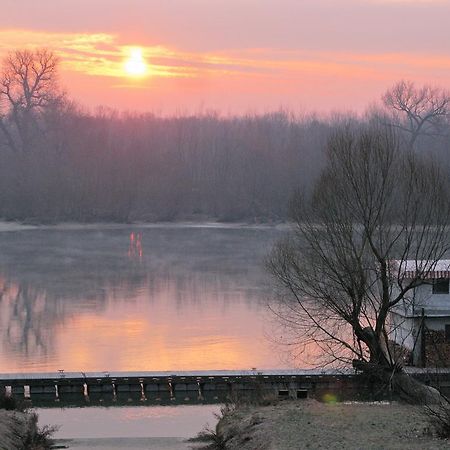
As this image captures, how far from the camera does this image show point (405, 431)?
14.8 meters

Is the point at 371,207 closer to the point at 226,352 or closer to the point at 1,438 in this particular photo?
the point at 226,352

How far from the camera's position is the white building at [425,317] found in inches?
948

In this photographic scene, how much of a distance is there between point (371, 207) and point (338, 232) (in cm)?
108

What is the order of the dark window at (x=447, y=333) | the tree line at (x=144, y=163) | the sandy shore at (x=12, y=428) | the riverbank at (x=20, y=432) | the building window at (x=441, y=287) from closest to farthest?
the sandy shore at (x=12, y=428), the riverbank at (x=20, y=432), the dark window at (x=447, y=333), the building window at (x=441, y=287), the tree line at (x=144, y=163)

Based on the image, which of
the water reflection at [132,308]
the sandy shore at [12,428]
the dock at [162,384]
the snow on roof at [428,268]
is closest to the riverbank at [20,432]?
the sandy shore at [12,428]

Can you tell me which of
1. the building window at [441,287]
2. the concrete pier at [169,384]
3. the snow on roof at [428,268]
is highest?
the snow on roof at [428,268]

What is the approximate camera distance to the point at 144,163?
10412 centimetres

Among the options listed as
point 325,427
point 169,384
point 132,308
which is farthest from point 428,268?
point 132,308

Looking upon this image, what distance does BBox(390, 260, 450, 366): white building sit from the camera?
2408 cm

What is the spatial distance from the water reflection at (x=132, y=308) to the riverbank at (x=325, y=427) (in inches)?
285

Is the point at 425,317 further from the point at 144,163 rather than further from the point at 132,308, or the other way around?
the point at 144,163

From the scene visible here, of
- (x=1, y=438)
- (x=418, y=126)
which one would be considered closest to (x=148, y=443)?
(x=1, y=438)

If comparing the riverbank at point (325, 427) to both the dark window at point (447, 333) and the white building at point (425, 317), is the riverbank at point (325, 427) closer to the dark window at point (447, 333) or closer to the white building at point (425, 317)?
the white building at point (425, 317)

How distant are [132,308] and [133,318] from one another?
2.33 m
